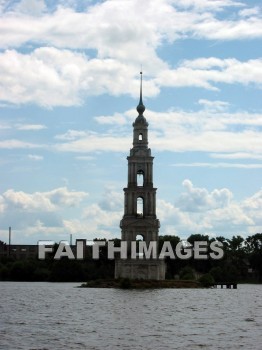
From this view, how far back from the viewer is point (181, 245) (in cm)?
19725

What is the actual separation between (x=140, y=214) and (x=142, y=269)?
12332 millimetres

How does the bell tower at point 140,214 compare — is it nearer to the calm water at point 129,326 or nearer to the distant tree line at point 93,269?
the distant tree line at point 93,269

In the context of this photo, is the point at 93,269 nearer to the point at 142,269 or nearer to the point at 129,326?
the point at 142,269

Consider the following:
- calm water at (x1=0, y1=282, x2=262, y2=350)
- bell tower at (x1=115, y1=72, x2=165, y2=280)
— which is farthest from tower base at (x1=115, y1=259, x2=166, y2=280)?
calm water at (x1=0, y1=282, x2=262, y2=350)

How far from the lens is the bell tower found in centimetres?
14375

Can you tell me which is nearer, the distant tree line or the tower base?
the tower base

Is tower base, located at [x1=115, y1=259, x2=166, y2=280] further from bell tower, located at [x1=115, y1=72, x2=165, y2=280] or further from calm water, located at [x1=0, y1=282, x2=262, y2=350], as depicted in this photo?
calm water, located at [x1=0, y1=282, x2=262, y2=350]

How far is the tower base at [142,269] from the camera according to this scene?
469ft

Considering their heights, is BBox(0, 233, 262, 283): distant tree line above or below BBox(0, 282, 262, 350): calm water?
above

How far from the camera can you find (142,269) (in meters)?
143

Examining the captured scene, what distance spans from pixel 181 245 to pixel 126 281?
222 ft

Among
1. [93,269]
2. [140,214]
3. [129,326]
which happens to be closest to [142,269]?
[140,214]

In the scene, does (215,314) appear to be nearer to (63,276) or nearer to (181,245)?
(63,276)

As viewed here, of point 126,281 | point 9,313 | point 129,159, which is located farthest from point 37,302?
point 129,159
